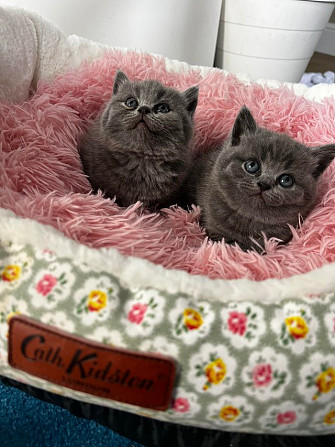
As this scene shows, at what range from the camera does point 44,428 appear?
2.92ft

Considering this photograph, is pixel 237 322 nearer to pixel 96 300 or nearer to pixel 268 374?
pixel 268 374

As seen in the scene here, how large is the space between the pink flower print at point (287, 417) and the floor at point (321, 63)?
122 inches

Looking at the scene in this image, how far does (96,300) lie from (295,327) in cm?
32

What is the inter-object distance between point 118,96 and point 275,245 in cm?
56

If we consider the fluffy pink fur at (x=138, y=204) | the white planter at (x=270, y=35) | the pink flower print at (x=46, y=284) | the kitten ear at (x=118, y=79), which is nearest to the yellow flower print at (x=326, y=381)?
the fluffy pink fur at (x=138, y=204)

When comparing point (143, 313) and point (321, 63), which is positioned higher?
point (143, 313)

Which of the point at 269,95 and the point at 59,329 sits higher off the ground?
the point at 269,95

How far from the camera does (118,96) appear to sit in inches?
47.8

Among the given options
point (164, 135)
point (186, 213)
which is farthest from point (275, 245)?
point (164, 135)

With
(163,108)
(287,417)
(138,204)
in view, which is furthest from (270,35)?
(287,417)

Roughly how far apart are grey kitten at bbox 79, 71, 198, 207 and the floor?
2.50 meters

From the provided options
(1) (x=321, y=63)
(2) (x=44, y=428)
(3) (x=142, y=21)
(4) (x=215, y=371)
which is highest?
(3) (x=142, y=21)

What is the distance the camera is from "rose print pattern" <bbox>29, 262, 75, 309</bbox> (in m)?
0.74

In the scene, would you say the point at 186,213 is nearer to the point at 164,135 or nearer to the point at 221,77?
the point at 164,135
